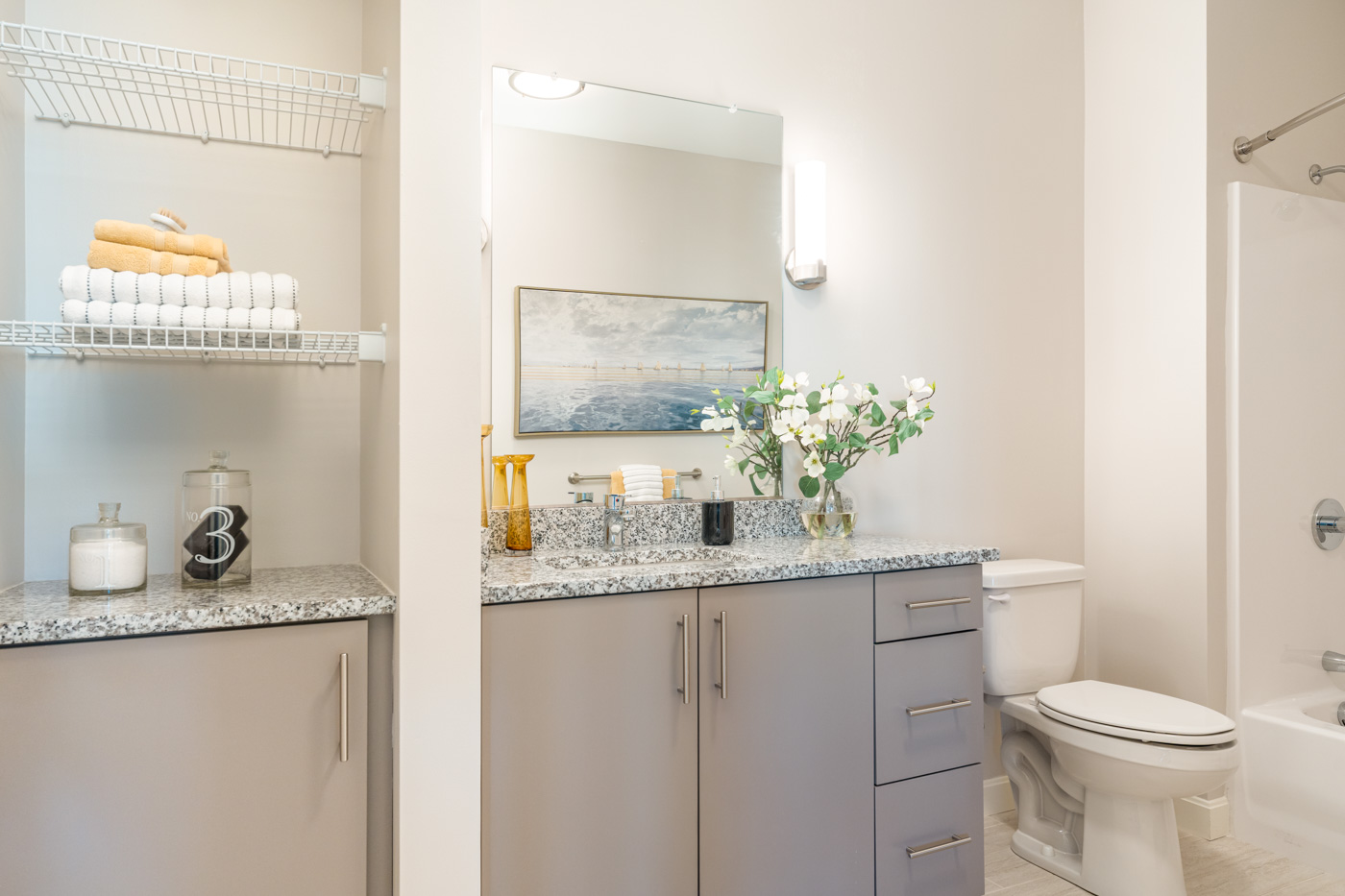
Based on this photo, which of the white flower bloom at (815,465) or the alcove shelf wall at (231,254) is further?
the white flower bloom at (815,465)

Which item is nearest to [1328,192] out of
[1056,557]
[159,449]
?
[1056,557]

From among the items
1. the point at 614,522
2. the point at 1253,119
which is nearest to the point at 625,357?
the point at 614,522

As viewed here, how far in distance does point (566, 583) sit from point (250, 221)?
1.06 metres

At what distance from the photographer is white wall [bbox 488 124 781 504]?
6.41 feet

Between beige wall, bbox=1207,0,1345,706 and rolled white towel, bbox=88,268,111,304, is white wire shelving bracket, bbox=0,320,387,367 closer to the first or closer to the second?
rolled white towel, bbox=88,268,111,304

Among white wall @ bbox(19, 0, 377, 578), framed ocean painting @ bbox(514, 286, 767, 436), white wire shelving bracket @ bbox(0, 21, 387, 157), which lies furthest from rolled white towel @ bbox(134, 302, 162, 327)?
framed ocean painting @ bbox(514, 286, 767, 436)

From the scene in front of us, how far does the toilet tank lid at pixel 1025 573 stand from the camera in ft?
7.36

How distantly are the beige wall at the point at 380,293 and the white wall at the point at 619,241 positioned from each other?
1.07 feet

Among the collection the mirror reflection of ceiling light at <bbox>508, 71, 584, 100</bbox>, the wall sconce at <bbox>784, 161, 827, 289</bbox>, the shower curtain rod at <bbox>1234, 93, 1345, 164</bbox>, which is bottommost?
the wall sconce at <bbox>784, 161, 827, 289</bbox>

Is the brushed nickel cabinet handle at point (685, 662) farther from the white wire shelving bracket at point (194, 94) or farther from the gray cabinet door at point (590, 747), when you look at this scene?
the white wire shelving bracket at point (194, 94)

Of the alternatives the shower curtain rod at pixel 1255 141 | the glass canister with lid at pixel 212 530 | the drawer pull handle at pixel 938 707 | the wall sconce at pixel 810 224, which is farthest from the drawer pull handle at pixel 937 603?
the shower curtain rod at pixel 1255 141

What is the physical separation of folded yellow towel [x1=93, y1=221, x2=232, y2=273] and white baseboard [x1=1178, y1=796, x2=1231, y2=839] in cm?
302

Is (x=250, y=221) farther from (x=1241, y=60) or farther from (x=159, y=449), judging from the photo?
(x=1241, y=60)

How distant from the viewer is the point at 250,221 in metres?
1.69
